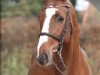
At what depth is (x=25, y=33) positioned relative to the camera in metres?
19.1

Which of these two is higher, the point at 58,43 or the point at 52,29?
the point at 52,29

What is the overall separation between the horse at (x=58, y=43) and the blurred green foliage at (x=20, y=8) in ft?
41.3

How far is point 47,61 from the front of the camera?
7.66m

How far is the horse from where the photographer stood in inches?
303

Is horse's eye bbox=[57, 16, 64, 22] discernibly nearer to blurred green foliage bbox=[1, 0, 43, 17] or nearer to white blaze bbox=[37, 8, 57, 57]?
white blaze bbox=[37, 8, 57, 57]

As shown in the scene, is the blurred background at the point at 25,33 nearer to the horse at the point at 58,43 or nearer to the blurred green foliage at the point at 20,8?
the blurred green foliage at the point at 20,8

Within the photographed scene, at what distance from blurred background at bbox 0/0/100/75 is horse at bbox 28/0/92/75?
178 inches

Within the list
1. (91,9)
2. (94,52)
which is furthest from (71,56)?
(91,9)

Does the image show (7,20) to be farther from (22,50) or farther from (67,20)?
(67,20)

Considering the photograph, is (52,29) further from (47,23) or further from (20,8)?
(20,8)

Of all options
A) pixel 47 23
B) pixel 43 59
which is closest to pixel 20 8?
pixel 47 23

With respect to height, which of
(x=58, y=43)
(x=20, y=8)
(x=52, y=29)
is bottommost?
(x=20, y=8)

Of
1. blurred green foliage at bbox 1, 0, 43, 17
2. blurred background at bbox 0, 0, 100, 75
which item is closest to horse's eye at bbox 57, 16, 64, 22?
blurred background at bbox 0, 0, 100, 75

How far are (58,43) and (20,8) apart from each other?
13.7 m
